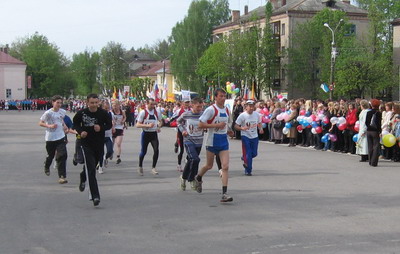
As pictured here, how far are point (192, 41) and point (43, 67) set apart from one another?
141ft

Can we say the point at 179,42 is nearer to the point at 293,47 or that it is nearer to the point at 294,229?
the point at 293,47

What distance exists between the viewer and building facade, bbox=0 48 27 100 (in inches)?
4385

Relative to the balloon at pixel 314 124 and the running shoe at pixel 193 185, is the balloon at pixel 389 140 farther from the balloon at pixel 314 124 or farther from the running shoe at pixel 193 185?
the running shoe at pixel 193 185

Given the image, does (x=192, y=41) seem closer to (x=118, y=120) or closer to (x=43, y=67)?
(x=43, y=67)

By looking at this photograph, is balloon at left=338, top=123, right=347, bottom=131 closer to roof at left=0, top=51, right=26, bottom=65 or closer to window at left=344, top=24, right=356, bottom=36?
window at left=344, top=24, right=356, bottom=36

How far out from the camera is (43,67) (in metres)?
117

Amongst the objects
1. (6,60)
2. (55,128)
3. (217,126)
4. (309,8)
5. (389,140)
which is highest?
(309,8)

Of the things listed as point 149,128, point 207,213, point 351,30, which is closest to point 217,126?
point 207,213

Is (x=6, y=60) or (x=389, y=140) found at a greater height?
(x=6, y=60)

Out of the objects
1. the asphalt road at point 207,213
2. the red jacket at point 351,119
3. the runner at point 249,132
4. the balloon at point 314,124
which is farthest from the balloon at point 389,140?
the balloon at point 314,124

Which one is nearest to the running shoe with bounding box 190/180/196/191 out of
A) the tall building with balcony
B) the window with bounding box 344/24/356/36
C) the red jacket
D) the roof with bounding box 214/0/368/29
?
the red jacket

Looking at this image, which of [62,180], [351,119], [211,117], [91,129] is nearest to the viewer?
[91,129]

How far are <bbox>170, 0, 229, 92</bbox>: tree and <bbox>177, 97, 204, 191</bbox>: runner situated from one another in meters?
69.7

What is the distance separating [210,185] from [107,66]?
111 meters
